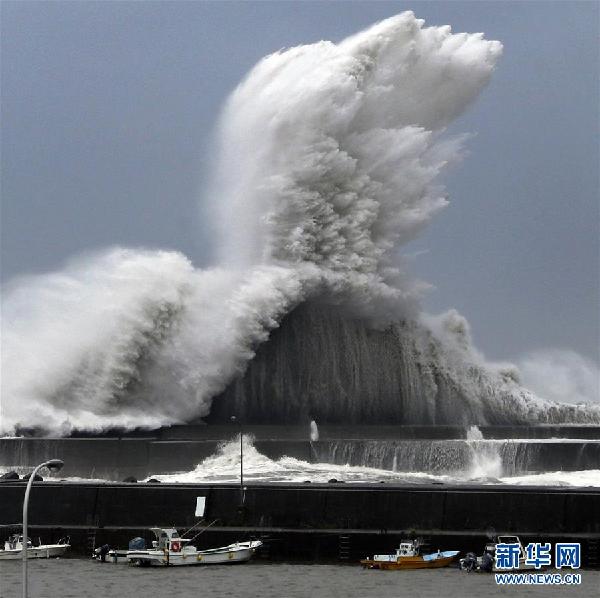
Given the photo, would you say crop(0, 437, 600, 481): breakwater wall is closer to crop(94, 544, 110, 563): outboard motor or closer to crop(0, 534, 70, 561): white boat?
crop(0, 534, 70, 561): white boat

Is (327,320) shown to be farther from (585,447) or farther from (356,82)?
(585,447)

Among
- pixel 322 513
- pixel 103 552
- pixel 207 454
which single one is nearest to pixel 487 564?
pixel 322 513

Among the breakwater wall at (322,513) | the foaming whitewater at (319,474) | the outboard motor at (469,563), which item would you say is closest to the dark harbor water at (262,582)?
the outboard motor at (469,563)

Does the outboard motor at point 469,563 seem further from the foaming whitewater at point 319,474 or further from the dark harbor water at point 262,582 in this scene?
the foaming whitewater at point 319,474

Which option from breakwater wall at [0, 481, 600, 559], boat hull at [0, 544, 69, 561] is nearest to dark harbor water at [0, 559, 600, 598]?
boat hull at [0, 544, 69, 561]

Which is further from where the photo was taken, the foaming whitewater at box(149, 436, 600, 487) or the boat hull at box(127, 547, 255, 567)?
the foaming whitewater at box(149, 436, 600, 487)

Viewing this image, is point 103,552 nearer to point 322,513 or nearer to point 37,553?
point 37,553

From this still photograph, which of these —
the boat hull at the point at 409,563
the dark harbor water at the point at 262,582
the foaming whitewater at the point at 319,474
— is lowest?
the dark harbor water at the point at 262,582
